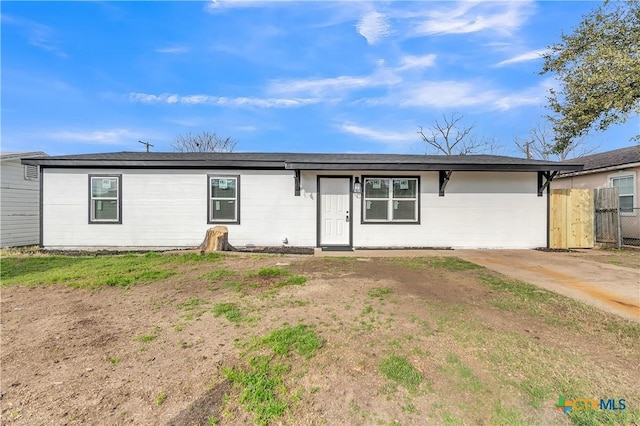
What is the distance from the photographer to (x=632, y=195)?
36.6ft

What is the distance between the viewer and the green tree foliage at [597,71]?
718 centimetres

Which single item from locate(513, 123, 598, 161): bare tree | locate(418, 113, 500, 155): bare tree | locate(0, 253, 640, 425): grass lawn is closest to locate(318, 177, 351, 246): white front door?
locate(0, 253, 640, 425): grass lawn

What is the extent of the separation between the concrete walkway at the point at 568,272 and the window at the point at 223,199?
305 centimetres

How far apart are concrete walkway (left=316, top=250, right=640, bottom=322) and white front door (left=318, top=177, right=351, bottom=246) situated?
863mm

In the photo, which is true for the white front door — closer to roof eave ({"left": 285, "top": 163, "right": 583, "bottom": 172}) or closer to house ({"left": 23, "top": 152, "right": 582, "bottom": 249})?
house ({"left": 23, "top": 152, "right": 582, "bottom": 249})

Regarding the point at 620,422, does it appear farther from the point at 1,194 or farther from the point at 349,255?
the point at 1,194

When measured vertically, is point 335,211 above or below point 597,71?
below

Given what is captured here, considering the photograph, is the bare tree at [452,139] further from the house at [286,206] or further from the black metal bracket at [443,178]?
the black metal bracket at [443,178]

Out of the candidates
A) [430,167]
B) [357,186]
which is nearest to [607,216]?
[430,167]

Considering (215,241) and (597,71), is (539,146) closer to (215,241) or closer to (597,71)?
(597,71)

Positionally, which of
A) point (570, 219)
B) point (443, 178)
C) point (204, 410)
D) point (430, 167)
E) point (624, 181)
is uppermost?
point (430, 167)

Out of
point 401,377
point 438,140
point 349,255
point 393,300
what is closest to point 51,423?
point 401,377

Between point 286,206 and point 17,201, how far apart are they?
32.7 feet

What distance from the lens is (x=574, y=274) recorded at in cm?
587
